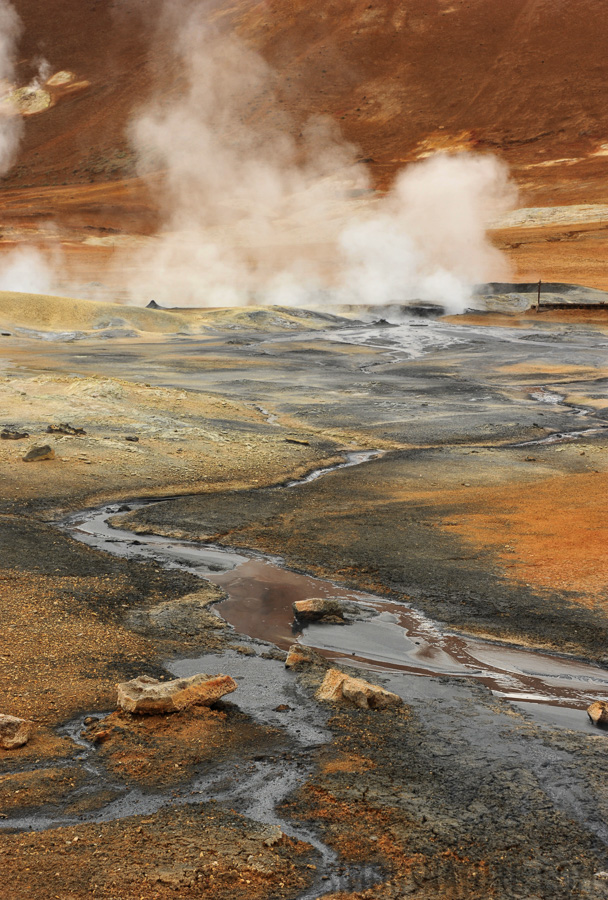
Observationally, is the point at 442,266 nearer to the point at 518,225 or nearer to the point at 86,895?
the point at 518,225

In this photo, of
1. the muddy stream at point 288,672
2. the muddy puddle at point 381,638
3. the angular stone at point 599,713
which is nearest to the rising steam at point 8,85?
the muddy puddle at point 381,638

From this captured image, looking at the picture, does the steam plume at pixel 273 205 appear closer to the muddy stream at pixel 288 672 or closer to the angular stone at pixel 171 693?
the muddy stream at pixel 288 672

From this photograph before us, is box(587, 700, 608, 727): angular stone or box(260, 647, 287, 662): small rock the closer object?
box(587, 700, 608, 727): angular stone

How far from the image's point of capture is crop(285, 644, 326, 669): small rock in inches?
243

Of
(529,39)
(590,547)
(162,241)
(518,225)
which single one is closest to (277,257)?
(162,241)

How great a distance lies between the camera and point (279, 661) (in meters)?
6.34

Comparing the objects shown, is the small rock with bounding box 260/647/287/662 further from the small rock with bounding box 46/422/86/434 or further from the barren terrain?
the small rock with bounding box 46/422/86/434

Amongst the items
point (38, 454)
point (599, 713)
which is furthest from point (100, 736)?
point (38, 454)

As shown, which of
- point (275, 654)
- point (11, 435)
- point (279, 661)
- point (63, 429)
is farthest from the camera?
point (63, 429)

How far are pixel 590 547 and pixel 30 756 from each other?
6.00 metres

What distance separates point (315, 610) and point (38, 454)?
612cm

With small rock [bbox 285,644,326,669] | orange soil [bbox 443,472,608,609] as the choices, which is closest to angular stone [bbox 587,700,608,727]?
small rock [bbox 285,644,326,669]

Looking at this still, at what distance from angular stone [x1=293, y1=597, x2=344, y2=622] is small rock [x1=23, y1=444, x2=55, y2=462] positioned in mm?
5944

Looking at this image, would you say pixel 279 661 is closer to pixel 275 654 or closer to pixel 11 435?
pixel 275 654
